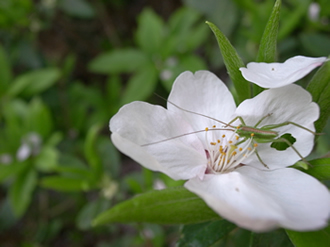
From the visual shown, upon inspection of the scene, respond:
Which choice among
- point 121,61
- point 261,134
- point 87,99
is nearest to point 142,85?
point 121,61

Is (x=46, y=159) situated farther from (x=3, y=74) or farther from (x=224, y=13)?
(x=224, y=13)

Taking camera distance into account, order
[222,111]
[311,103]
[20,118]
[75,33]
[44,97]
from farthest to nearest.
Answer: [75,33] < [44,97] < [20,118] < [222,111] < [311,103]

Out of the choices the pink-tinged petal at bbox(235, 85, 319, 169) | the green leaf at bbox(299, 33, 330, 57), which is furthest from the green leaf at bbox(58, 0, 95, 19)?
the pink-tinged petal at bbox(235, 85, 319, 169)

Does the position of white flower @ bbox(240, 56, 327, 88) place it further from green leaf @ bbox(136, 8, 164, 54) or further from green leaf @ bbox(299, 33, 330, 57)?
green leaf @ bbox(136, 8, 164, 54)

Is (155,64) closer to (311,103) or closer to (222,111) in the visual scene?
(222,111)

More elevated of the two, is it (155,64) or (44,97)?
(155,64)

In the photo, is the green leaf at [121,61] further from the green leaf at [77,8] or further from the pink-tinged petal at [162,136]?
the pink-tinged petal at [162,136]

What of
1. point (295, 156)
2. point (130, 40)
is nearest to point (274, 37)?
point (295, 156)
